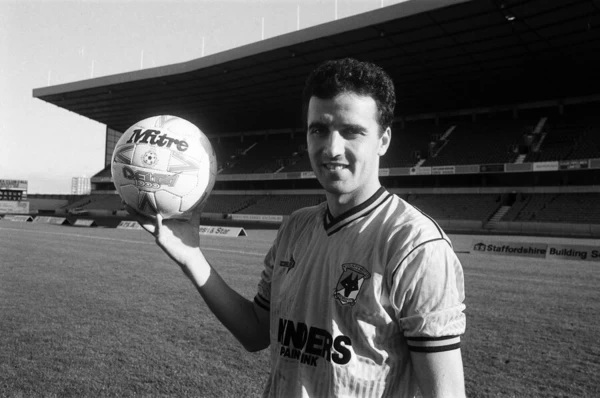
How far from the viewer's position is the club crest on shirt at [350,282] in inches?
61.4

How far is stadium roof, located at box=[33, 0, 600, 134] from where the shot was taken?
890 inches

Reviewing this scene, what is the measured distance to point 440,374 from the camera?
1398 millimetres

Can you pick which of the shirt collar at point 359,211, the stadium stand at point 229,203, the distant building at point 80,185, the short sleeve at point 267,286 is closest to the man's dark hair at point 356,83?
the shirt collar at point 359,211

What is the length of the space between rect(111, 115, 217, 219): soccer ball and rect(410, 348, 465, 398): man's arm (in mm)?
1579

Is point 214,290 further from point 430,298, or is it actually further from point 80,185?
point 80,185

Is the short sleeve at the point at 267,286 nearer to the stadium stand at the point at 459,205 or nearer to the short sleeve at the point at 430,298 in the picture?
the short sleeve at the point at 430,298

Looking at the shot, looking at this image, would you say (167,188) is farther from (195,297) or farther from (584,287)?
(584,287)

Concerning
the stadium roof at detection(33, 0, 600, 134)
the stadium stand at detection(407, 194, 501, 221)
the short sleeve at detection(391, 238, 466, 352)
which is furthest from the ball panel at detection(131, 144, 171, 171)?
the stadium stand at detection(407, 194, 501, 221)

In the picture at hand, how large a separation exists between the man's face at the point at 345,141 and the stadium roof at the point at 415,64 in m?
22.4

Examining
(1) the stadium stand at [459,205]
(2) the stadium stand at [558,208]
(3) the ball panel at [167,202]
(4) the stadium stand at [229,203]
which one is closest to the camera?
(3) the ball panel at [167,202]

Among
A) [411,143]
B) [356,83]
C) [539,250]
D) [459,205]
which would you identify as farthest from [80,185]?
[356,83]

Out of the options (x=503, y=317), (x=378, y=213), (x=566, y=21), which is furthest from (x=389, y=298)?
(x=566, y=21)

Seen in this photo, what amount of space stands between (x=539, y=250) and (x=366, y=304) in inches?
602

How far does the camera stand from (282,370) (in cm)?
175
